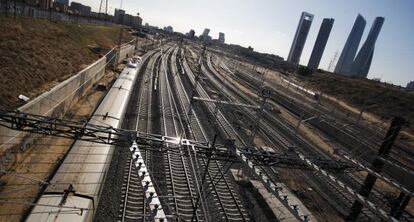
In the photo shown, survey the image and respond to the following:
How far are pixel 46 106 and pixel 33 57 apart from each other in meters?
11.2

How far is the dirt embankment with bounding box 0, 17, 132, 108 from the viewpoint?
25.6m

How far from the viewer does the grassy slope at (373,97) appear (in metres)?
63.6

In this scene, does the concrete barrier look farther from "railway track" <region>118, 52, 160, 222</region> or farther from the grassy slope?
the grassy slope

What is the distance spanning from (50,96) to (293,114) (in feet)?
122

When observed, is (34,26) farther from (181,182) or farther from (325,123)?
(325,123)

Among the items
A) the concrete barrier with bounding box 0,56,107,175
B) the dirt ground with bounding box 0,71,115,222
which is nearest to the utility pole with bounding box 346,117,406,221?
the dirt ground with bounding box 0,71,115,222

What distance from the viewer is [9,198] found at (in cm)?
1509

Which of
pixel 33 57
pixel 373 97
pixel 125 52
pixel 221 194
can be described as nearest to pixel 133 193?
pixel 221 194

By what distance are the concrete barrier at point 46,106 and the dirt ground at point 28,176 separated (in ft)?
1.83

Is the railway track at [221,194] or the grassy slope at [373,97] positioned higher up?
the grassy slope at [373,97]

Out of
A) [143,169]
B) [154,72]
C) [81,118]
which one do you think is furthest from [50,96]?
[154,72]

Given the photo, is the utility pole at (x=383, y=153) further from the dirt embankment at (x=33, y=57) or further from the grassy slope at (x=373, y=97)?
the grassy slope at (x=373, y=97)

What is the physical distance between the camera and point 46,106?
23672mm

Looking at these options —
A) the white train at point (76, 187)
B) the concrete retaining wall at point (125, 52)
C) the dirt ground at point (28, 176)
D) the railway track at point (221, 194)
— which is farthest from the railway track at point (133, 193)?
the concrete retaining wall at point (125, 52)
